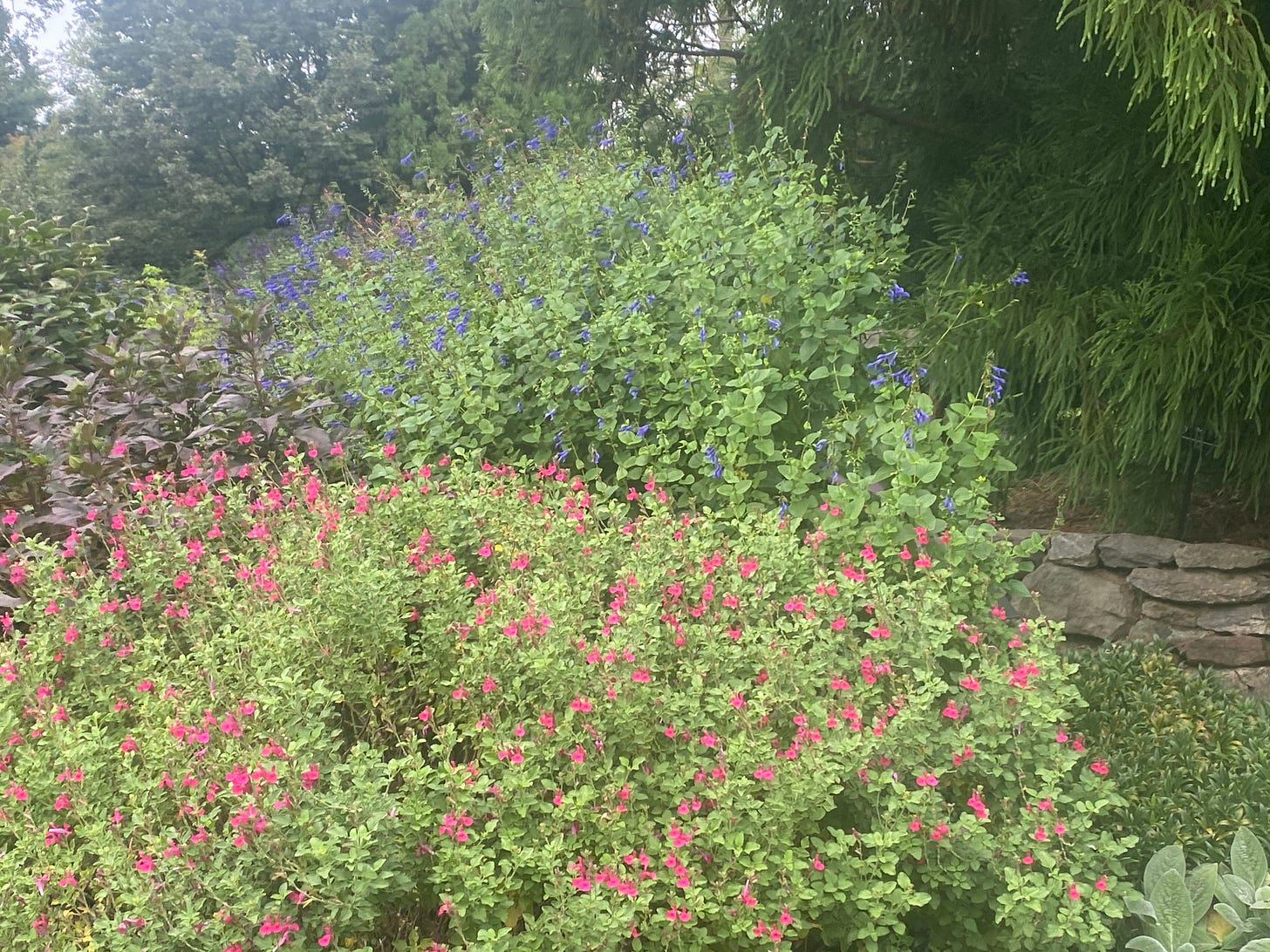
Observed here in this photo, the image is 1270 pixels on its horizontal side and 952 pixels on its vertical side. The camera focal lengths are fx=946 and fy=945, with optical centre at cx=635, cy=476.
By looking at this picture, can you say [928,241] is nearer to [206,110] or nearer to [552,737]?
[552,737]

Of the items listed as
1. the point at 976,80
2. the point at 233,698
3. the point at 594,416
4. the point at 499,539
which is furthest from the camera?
the point at 976,80

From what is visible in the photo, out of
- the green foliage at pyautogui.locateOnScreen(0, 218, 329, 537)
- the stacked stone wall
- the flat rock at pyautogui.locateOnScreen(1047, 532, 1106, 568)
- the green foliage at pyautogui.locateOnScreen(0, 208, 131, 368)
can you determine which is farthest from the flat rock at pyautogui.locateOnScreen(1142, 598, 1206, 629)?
the green foliage at pyautogui.locateOnScreen(0, 208, 131, 368)

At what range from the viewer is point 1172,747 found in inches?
119

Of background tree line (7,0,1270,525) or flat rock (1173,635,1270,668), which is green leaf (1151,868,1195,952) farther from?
flat rock (1173,635,1270,668)

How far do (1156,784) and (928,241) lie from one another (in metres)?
2.50

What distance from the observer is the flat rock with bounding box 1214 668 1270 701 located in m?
3.65

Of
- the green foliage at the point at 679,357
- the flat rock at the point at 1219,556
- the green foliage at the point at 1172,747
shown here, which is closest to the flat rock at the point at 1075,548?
the flat rock at the point at 1219,556

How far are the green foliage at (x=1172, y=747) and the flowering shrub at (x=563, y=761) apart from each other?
2.00 feet

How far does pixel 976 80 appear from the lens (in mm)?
4188

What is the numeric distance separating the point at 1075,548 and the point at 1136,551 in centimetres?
23

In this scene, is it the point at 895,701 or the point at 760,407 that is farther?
the point at 760,407

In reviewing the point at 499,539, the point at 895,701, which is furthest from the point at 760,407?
the point at 895,701

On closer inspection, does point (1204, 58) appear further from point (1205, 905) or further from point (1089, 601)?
point (1089, 601)

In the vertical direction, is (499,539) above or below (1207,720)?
above
